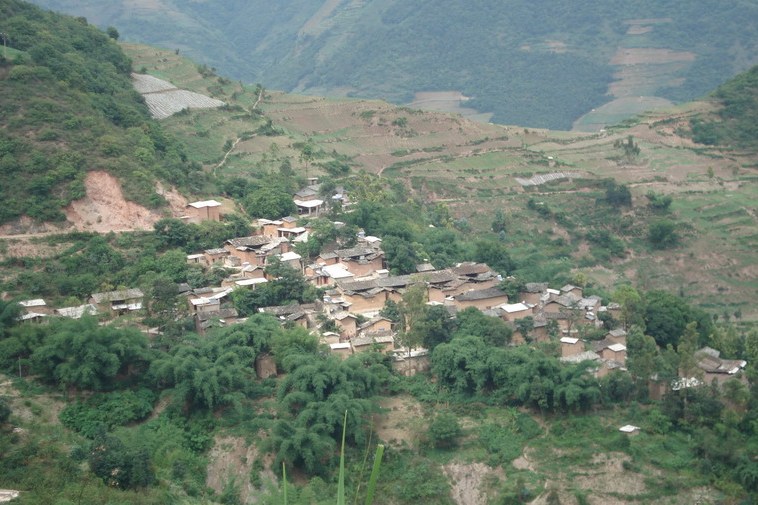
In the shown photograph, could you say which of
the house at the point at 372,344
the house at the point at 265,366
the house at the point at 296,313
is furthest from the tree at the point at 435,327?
the house at the point at 265,366

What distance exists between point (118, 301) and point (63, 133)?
747 cm

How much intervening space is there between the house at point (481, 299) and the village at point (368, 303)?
1.1 inches

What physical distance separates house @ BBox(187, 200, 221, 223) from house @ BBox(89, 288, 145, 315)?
5.24m

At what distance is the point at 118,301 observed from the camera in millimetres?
24609

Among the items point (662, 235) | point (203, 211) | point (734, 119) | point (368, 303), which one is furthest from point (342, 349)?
point (734, 119)

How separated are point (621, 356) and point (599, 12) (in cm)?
7011

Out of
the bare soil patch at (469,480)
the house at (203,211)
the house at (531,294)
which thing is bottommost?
the bare soil patch at (469,480)

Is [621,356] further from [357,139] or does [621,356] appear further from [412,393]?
[357,139]

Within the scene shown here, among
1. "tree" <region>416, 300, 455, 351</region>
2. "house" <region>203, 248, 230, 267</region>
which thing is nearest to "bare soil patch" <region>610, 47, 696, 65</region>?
"house" <region>203, 248, 230, 267</region>

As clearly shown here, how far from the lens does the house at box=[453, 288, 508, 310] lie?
85.9 feet

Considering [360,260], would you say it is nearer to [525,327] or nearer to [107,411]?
[525,327]

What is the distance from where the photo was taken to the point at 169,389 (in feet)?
71.1

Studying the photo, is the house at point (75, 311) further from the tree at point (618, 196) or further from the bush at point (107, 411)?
the tree at point (618, 196)

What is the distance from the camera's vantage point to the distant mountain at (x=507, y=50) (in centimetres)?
7850
